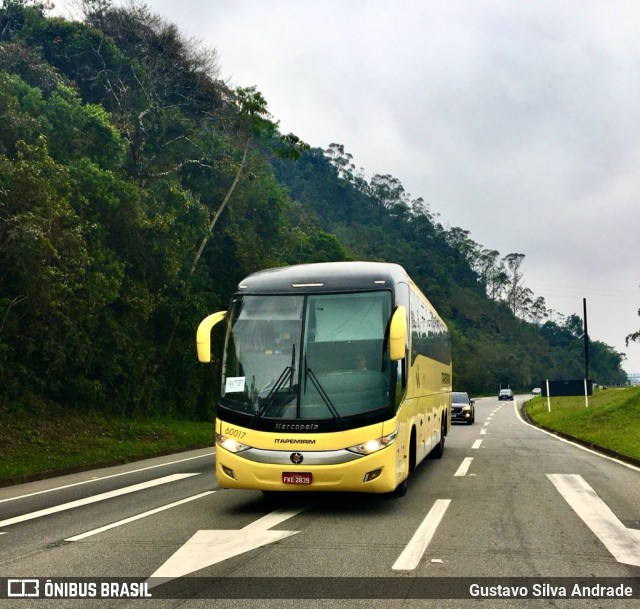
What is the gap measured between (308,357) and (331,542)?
2.60m

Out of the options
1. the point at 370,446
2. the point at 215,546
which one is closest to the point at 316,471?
the point at 370,446

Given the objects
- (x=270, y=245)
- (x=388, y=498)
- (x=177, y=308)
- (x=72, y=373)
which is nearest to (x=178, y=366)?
(x=177, y=308)

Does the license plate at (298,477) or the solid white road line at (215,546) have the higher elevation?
the license plate at (298,477)

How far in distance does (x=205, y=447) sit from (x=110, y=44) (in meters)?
19.7

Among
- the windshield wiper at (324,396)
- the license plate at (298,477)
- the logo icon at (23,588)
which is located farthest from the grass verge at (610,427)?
the logo icon at (23,588)

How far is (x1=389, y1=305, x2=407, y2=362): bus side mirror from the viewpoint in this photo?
28.5 ft

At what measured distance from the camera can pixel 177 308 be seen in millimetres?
28891

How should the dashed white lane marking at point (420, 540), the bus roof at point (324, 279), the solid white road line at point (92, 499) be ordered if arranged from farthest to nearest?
the bus roof at point (324, 279) → the solid white road line at point (92, 499) → the dashed white lane marking at point (420, 540)

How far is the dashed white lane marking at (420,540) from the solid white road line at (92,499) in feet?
17.0

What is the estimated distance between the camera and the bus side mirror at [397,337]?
867cm

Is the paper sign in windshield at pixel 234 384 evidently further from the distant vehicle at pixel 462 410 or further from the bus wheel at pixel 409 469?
the distant vehicle at pixel 462 410

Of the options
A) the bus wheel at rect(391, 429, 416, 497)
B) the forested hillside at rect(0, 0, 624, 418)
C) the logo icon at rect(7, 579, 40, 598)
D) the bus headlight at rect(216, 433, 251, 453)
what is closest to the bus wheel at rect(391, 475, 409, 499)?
the bus wheel at rect(391, 429, 416, 497)

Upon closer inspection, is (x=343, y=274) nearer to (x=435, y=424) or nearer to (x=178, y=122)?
(x=435, y=424)

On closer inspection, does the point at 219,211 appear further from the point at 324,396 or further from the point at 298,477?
the point at 298,477
